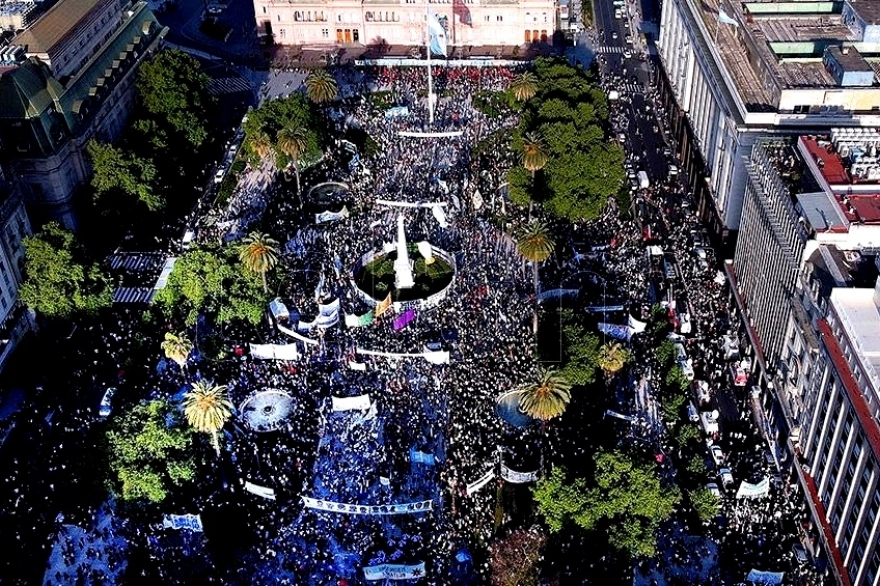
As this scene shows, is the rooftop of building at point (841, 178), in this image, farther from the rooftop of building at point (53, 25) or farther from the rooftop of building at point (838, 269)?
the rooftop of building at point (53, 25)

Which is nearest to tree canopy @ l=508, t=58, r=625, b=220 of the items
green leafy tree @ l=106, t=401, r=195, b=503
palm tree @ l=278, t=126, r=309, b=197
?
palm tree @ l=278, t=126, r=309, b=197

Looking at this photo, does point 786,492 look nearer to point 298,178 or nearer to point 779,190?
point 779,190

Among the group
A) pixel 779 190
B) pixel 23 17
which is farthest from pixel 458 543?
pixel 23 17

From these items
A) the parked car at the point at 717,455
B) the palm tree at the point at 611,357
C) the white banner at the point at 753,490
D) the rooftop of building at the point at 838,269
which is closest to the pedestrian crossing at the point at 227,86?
the palm tree at the point at 611,357

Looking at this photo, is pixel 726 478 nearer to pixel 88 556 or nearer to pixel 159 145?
pixel 88 556

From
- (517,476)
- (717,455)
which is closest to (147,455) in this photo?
(517,476)

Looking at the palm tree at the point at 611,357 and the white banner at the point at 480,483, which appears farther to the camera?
the palm tree at the point at 611,357

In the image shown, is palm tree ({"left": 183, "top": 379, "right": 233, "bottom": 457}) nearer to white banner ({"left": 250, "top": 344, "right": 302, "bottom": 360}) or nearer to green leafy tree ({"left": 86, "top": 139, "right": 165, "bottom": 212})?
white banner ({"left": 250, "top": 344, "right": 302, "bottom": 360})

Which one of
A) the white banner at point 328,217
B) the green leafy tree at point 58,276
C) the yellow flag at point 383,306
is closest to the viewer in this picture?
the green leafy tree at point 58,276
